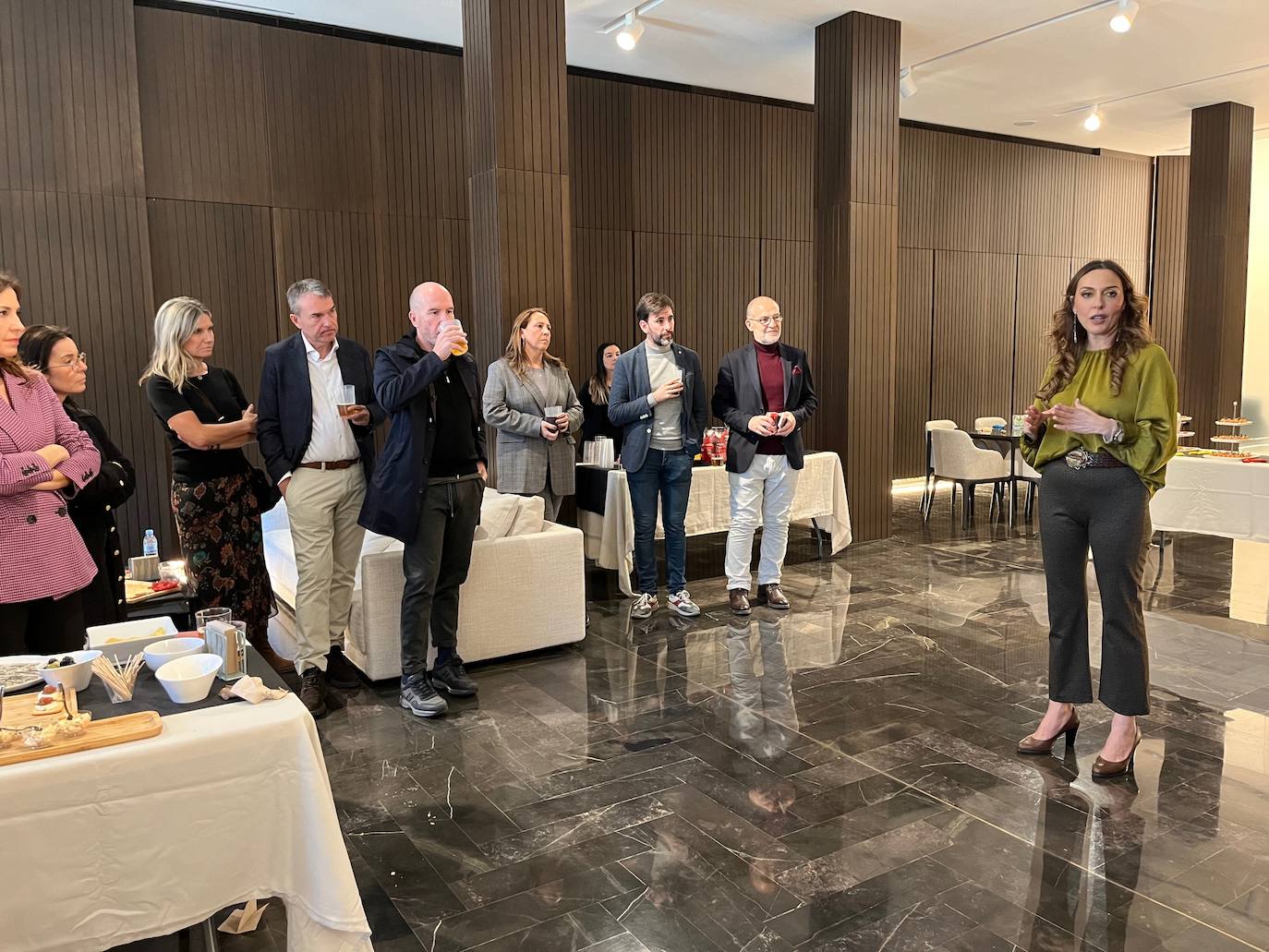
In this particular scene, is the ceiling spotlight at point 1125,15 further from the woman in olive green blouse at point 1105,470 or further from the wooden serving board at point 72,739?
the wooden serving board at point 72,739

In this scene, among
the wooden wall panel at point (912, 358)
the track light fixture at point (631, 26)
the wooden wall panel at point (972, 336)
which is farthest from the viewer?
the wooden wall panel at point (972, 336)

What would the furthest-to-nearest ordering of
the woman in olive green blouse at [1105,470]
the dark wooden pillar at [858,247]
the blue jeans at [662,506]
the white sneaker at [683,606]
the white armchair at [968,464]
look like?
the white armchair at [968,464] → the dark wooden pillar at [858,247] → the white sneaker at [683,606] → the blue jeans at [662,506] → the woman in olive green blouse at [1105,470]

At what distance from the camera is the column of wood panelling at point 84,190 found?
20.9ft

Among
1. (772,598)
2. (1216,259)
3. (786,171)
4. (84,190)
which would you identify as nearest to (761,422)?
(772,598)

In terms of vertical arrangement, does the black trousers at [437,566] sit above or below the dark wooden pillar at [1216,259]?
below

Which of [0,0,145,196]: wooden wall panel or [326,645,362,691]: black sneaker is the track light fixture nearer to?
[0,0,145,196]: wooden wall panel

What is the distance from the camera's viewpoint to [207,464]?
13.6 ft

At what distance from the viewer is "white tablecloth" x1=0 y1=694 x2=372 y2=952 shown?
1823mm

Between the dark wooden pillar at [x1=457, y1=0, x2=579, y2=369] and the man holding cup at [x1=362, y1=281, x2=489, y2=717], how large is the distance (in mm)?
1843

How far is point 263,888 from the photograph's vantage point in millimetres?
2064

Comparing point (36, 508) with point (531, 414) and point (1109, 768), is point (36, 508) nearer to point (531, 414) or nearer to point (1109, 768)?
point (531, 414)

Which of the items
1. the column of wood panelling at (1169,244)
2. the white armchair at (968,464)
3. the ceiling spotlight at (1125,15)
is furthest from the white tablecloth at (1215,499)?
the column of wood panelling at (1169,244)

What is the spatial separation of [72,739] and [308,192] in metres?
6.50

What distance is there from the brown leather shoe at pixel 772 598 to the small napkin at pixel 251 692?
158 inches
